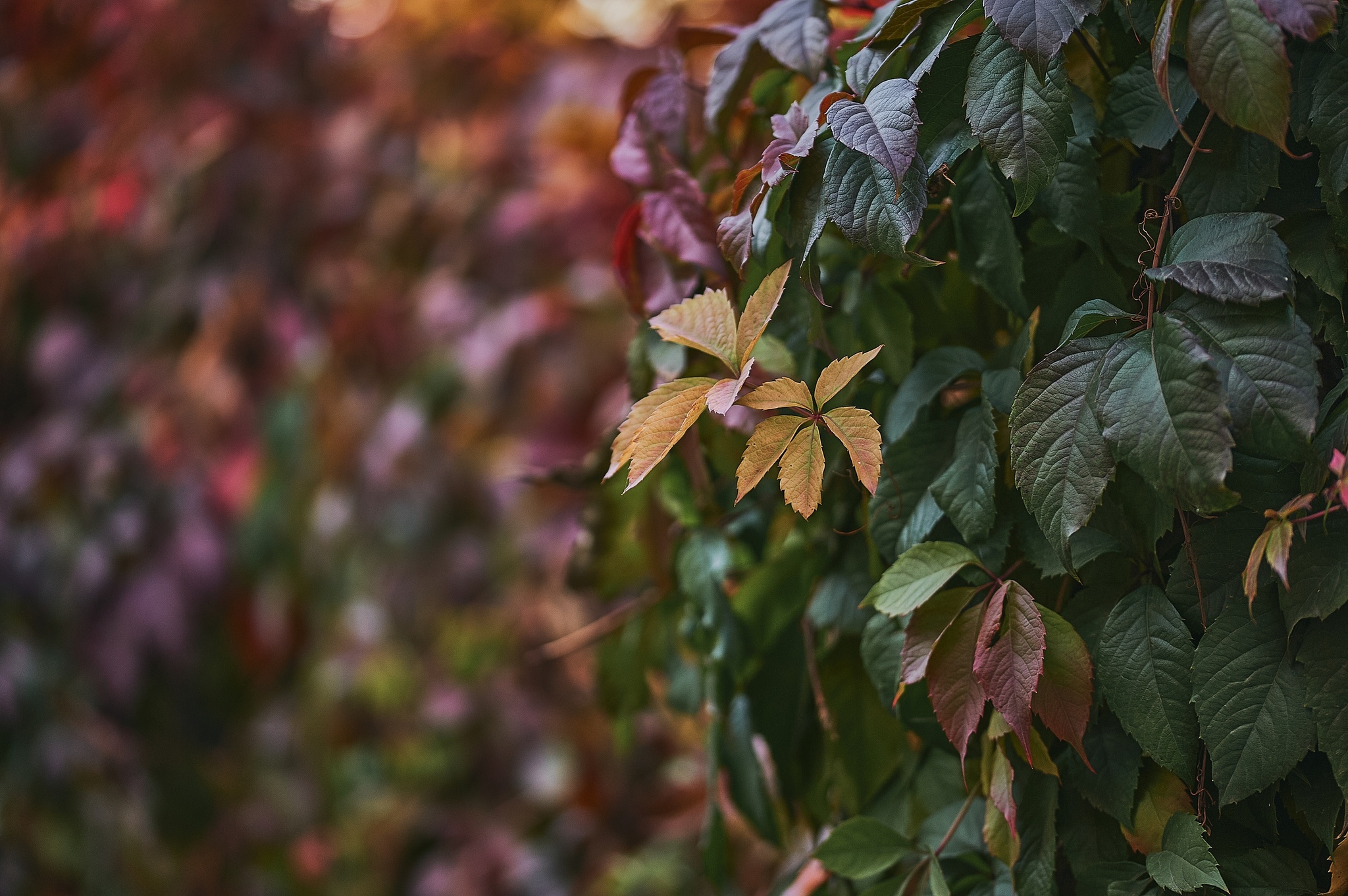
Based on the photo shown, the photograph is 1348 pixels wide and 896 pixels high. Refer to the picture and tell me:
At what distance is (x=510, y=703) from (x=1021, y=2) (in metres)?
1.27

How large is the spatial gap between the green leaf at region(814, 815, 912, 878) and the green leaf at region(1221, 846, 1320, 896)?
15cm

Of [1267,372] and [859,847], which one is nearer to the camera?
[1267,372]

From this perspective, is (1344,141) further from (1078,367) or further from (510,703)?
(510,703)

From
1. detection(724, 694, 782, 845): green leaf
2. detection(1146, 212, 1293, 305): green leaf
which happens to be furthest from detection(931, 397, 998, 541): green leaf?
detection(724, 694, 782, 845): green leaf

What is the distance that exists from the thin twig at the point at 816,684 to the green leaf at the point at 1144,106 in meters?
0.33

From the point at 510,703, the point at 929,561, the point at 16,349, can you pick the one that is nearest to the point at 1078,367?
the point at 929,561

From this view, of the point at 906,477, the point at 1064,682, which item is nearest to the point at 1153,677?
the point at 1064,682

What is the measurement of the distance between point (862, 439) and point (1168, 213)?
0.53ft

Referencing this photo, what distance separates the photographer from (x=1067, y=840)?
1.54 feet

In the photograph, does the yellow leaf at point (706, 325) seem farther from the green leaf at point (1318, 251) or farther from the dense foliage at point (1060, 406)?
the green leaf at point (1318, 251)

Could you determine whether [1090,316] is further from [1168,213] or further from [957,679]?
[957,679]

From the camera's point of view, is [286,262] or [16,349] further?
[16,349]

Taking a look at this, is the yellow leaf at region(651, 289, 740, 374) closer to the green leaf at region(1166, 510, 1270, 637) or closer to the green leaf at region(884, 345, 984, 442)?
the green leaf at region(884, 345, 984, 442)

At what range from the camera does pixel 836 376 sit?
43 cm
